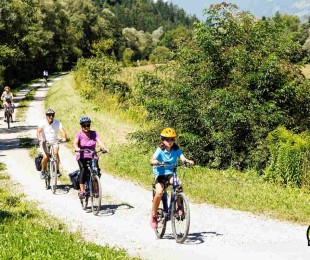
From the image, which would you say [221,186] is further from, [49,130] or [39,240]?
[39,240]

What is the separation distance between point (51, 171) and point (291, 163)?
755cm

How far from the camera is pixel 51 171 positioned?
13508 millimetres

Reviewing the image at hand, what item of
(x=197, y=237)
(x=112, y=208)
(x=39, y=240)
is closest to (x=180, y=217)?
(x=197, y=237)

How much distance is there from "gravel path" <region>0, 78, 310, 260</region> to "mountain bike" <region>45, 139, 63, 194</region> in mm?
259

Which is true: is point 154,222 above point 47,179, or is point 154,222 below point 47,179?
above

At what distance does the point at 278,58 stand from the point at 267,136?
3.53 metres

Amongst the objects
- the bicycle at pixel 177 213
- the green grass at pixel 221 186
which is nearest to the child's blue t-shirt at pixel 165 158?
the bicycle at pixel 177 213

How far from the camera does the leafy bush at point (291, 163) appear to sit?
552 inches

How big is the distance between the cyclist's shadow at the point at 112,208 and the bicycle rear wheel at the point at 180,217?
8.92ft

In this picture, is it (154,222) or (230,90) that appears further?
(230,90)

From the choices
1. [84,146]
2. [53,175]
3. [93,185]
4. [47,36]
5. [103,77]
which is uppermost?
[47,36]

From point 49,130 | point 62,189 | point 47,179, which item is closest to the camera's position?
point 49,130

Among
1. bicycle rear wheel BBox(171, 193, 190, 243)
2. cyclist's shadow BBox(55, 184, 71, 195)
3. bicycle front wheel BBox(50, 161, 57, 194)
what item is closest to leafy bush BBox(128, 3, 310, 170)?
cyclist's shadow BBox(55, 184, 71, 195)

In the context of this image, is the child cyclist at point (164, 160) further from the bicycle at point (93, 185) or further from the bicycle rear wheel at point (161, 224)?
the bicycle at point (93, 185)
